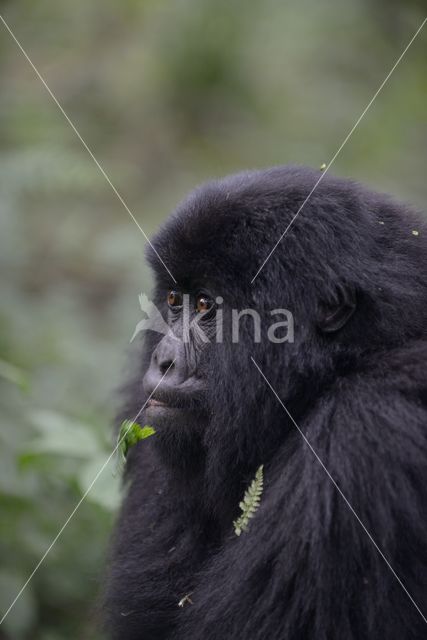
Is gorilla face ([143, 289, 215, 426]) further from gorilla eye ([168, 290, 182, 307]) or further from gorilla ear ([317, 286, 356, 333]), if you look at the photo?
gorilla ear ([317, 286, 356, 333])

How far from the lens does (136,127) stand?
920 centimetres

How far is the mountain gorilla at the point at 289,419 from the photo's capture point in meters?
2.56

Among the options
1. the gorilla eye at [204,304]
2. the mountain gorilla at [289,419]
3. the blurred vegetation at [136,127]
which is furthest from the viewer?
the blurred vegetation at [136,127]

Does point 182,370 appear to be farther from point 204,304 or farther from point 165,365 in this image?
point 204,304

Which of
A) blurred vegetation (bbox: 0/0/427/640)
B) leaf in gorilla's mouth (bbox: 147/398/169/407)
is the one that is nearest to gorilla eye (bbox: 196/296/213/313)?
leaf in gorilla's mouth (bbox: 147/398/169/407)

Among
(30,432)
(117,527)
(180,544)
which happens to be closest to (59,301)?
(30,432)

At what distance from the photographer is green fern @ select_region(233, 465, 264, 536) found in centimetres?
280

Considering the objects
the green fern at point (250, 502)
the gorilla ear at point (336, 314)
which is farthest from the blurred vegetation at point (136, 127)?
the gorilla ear at point (336, 314)

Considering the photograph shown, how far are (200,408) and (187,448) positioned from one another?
0.17 metres

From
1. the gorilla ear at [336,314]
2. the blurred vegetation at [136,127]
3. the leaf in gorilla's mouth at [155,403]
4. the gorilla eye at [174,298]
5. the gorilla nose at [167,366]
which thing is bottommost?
the leaf in gorilla's mouth at [155,403]

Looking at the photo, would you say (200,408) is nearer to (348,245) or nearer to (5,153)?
(348,245)

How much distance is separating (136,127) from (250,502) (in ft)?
22.8

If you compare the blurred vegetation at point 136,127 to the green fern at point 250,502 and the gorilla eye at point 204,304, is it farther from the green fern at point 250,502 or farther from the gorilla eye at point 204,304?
the green fern at point 250,502

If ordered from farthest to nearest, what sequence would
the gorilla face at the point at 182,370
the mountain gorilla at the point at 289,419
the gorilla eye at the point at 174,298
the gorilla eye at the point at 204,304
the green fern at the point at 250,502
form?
the gorilla eye at the point at 174,298 < the gorilla eye at the point at 204,304 < the gorilla face at the point at 182,370 < the green fern at the point at 250,502 < the mountain gorilla at the point at 289,419
